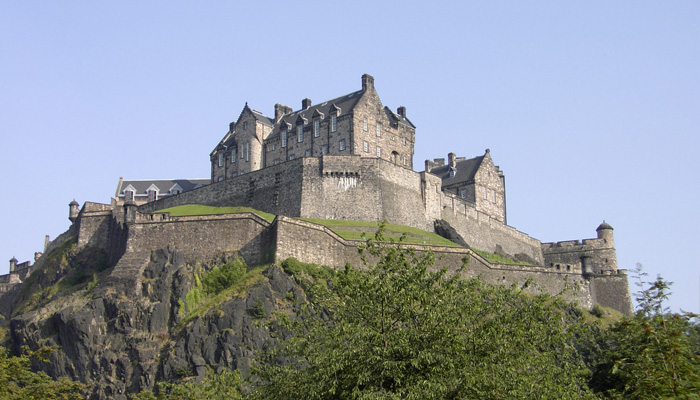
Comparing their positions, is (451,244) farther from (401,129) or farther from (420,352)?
(420,352)

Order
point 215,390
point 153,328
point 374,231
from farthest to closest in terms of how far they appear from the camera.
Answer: point 374,231, point 153,328, point 215,390

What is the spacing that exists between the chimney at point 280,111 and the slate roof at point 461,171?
17.2 meters

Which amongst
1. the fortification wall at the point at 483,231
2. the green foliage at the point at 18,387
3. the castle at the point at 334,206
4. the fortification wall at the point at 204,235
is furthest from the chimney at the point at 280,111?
the green foliage at the point at 18,387

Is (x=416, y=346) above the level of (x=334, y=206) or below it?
below

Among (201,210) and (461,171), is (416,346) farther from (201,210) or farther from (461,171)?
(461,171)

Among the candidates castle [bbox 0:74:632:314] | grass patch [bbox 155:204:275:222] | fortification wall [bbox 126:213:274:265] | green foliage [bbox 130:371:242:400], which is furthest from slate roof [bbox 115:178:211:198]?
green foliage [bbox 130:371:242:400]

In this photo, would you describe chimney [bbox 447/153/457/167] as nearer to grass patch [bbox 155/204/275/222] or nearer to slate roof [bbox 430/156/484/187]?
slate roof [bbox 430/156/484/187]

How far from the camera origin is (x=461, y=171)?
293ft

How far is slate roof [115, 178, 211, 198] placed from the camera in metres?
91.5

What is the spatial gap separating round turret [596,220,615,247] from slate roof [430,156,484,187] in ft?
43.9

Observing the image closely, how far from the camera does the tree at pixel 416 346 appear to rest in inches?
969

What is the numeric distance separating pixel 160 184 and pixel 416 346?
71.5 meters

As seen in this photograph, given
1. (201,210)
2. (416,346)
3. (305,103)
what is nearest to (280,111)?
(305,103)

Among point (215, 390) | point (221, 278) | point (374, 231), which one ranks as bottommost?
point (215, 390)
